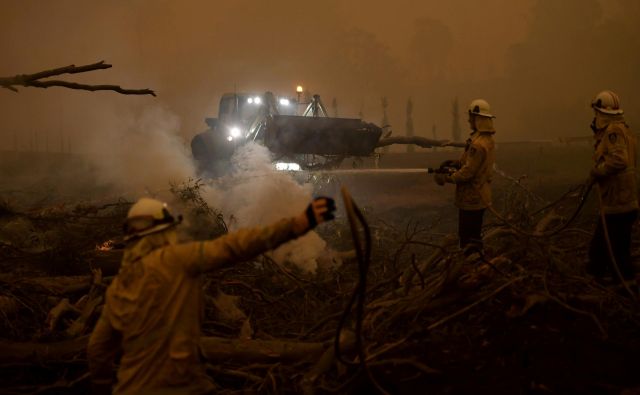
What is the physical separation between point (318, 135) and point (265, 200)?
1.64 m

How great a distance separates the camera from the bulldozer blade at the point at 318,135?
384 inches

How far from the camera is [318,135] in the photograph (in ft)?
32.2

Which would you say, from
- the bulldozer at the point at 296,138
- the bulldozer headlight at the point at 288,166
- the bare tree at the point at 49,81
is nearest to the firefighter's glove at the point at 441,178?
the bare tree at the point at 49,81

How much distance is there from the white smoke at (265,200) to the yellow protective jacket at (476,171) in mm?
2607

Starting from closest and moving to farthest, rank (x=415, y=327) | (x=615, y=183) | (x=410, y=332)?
(x=410, y=332), (x=415, y=327), (x=615, y=183)

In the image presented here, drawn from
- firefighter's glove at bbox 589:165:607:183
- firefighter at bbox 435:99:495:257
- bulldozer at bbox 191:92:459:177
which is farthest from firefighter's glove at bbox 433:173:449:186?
bulldozer at bbox 191:92:459:177

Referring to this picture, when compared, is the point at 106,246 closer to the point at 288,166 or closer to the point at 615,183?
the point at 288,166

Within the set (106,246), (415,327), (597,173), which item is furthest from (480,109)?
(106,246)

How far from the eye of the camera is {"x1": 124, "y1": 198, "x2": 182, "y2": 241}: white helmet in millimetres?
2727

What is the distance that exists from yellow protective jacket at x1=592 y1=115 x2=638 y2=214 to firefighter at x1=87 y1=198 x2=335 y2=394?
3488 millimetres

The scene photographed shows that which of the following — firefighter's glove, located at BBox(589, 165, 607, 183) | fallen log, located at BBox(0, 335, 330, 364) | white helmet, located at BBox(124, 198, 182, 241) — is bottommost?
fallen log, located at BBox(0, 335, 330, 364)

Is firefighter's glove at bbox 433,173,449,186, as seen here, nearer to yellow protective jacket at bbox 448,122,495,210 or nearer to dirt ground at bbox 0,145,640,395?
yellow protective jacket at bbox 448,122,495,210

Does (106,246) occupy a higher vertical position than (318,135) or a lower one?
lower

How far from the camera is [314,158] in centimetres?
1062
